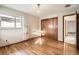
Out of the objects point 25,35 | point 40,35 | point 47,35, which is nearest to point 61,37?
point 47,35

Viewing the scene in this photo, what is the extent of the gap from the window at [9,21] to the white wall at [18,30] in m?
0.09

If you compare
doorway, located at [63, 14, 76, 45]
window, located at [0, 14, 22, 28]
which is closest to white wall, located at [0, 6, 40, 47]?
window, located at [0, 14, 22, 28]

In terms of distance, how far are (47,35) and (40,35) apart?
0.64ft

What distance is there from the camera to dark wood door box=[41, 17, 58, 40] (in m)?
1.99

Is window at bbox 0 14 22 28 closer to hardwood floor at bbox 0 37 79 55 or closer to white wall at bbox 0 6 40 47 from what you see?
white wall at bbox 0 6 40 47

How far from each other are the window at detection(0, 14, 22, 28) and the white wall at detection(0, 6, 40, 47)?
0.09 m

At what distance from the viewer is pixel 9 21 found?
1839mm

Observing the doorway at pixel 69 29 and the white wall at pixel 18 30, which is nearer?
the white wall at pixel 18 30

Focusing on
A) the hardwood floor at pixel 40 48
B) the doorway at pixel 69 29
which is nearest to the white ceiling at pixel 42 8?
the doorway at pixel 69 29

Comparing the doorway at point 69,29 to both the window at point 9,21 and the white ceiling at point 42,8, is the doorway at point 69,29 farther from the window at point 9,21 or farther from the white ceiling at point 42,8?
the window at point 9,21

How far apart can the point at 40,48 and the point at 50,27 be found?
62cm

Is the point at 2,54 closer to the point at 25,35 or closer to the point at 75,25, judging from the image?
the point at 25,35

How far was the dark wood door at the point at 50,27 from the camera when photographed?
6.54ft

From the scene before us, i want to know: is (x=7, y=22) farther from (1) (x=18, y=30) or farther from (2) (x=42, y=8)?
(2) (x=42, y=8)
